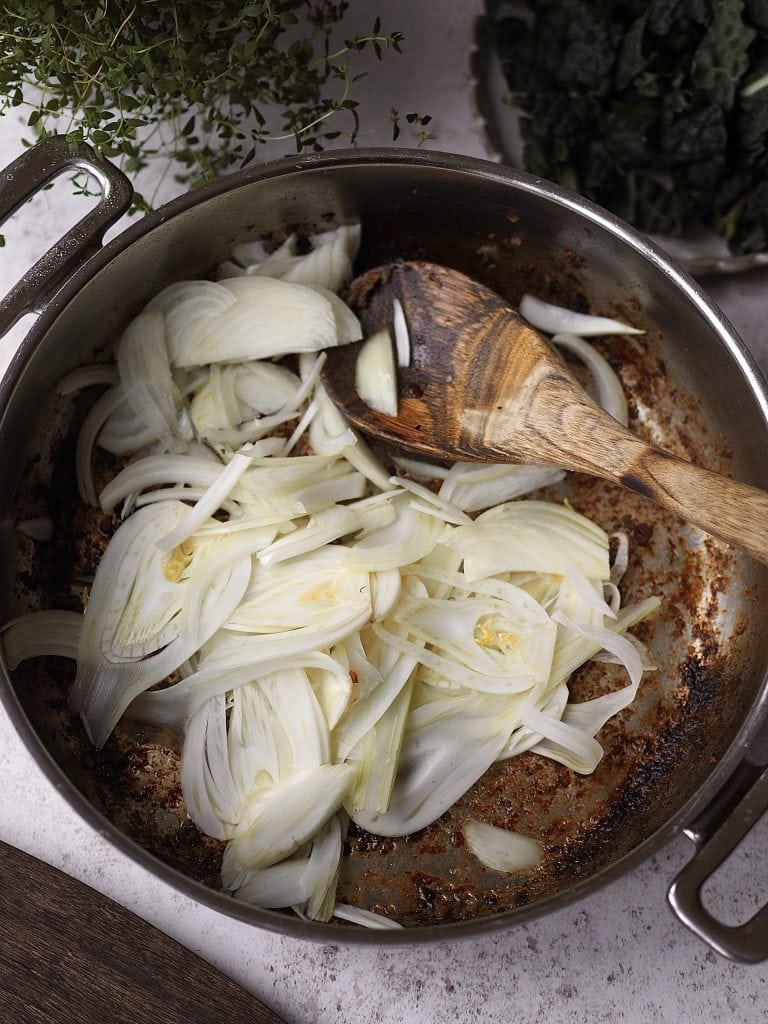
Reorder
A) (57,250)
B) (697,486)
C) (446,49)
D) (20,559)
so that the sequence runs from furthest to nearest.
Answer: (446,49), (20,559), (57,250), (697,486)

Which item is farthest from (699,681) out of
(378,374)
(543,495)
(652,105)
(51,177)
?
(51,177)

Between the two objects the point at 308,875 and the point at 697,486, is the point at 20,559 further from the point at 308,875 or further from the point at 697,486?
the point at 697,486

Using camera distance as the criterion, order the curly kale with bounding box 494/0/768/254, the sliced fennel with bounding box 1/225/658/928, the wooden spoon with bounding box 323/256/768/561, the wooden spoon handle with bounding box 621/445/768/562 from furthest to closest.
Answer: the curly kale with bounding box 494/0/768/254 → the sliced fennel with bounding box 1/225/658/928 → the wooden spoon with bounding box 323/256/768/561 → the wooden spoon handle with bounding box 621/445/768/562

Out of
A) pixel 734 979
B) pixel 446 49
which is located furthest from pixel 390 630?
pixel 446 49

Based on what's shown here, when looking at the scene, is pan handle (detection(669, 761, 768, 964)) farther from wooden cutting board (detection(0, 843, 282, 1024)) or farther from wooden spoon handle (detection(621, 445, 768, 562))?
wooden cutting board (detection(0, 843, 282, 1024))

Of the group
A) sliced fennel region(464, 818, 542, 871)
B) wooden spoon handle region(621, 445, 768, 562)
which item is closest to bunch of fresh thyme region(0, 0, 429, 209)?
wooden spoon handle region(621, 445, 768, 562)

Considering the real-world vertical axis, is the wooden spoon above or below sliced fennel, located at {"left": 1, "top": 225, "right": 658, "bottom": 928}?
above

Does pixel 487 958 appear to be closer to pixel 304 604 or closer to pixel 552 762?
pixel 552 762
